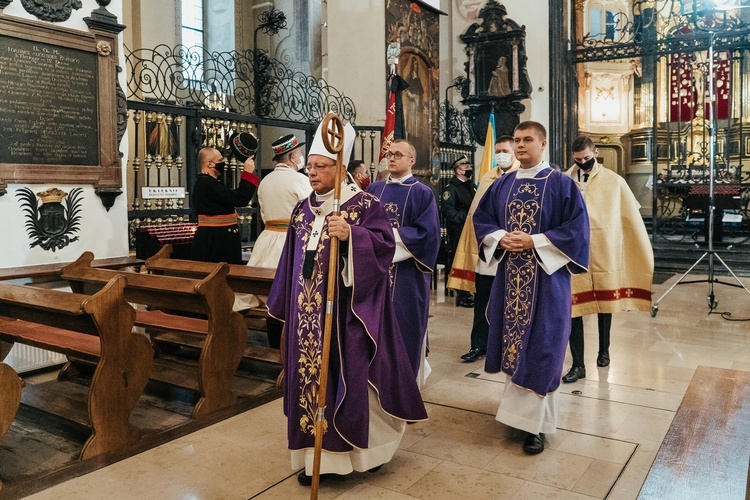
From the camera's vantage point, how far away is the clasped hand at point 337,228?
118 inches

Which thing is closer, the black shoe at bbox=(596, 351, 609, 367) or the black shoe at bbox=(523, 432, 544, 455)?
the black shoe at bbox=(523, 432, 544, 455)

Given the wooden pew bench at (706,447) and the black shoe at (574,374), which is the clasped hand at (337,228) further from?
the black shoe at (574,374)

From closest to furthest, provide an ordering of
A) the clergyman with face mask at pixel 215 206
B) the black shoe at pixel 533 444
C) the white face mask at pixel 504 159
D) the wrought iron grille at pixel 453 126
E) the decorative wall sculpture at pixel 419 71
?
the black shoe at pixel 533 444
the white face mask at pixel 504 159
the clergyman with face mask at pixel 215 206
the decorative wall sculpture at pixel 419 71
the wrought iron grille at pixel 453 126

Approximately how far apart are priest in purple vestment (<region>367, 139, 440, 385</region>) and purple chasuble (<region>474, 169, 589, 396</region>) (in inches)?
14.4

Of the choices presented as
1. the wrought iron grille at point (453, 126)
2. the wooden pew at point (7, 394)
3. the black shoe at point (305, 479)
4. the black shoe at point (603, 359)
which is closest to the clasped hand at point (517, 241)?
the black shoe at point (305, 479)

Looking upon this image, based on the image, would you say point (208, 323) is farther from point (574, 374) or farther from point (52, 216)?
point (574, 374)

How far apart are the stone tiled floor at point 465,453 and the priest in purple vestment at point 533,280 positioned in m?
0.27

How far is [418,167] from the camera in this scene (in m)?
10.5

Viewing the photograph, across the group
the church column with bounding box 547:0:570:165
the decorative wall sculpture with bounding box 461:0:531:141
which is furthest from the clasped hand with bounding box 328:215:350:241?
the church column with bounding box 547:0:570:165

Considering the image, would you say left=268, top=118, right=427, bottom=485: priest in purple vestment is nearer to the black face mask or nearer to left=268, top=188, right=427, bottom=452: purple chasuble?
left=268, top=188, right=427, bottom=452: purple chasuble

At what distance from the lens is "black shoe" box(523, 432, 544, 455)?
3.62m

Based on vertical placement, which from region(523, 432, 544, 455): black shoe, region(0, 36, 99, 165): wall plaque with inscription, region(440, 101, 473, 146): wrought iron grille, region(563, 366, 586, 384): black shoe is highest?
region(440, 101, 473, 146): wrought iron grille

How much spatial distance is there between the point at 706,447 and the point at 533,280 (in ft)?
3.87

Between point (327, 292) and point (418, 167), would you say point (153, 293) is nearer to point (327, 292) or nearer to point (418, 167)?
point (327, 292)
